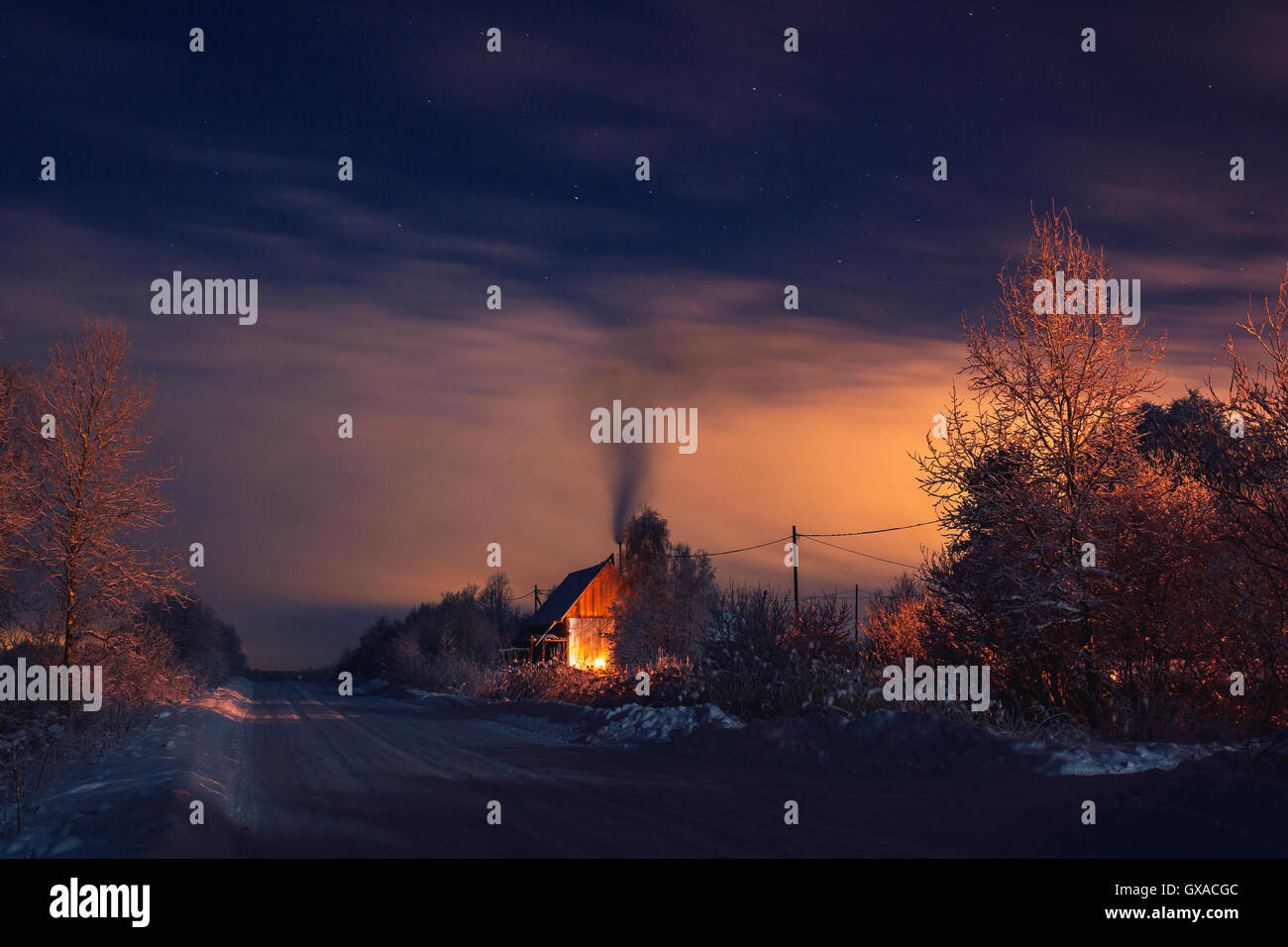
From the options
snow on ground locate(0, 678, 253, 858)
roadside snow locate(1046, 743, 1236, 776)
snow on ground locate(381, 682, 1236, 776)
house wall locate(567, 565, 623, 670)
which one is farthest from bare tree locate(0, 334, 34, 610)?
house wall locate(567, 565, 623, 670)

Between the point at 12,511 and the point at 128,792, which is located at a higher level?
the point at 12,511

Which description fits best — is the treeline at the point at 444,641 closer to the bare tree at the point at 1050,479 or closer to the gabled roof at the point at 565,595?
the gabled roof at the point at 565,595

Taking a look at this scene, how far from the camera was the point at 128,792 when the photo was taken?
418 inches

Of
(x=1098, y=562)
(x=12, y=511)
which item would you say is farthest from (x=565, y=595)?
(x=1098, y=562)

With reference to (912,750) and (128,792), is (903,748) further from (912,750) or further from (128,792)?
(128,792)

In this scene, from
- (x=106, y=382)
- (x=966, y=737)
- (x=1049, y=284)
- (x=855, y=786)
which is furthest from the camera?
(x=106, y=382)

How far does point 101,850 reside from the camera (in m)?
7.83

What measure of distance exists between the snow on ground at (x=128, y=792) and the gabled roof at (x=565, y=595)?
38737 mm

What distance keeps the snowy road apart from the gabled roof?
41.0 meters

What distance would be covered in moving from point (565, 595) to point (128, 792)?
50.8m

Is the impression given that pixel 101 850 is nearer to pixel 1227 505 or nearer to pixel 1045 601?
pixel 1045 601

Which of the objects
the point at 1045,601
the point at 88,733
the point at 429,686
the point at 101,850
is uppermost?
the point at 1045,601
